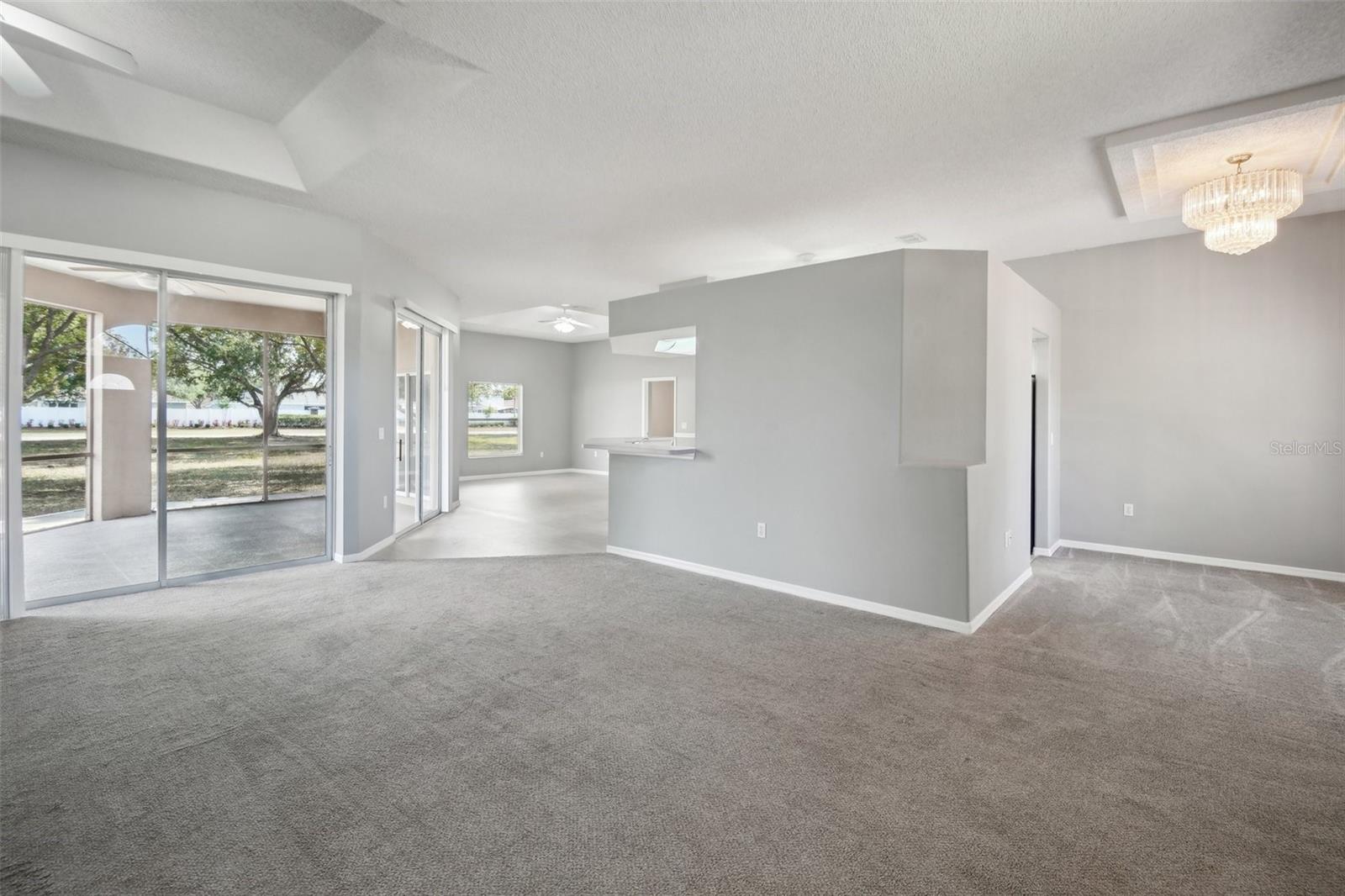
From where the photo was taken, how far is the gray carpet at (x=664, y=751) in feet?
5.52

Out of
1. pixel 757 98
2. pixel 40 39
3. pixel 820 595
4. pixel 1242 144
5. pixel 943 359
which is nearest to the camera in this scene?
pixel 40 39

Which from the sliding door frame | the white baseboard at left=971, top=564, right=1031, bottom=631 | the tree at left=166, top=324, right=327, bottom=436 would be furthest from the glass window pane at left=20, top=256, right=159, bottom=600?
the white baseboard at left=971, top=564, right=1031, bottom=631

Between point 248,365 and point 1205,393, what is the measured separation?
832 centimetres

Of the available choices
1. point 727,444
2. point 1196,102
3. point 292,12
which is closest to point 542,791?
point 727,444

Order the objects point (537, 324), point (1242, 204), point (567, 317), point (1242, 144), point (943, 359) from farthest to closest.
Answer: point (537, 324)
point (567, 317)
point (943, 359)
point (1242, 204)
point (1242, 144)

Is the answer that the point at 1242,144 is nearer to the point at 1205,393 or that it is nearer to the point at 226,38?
the point at 1205,393

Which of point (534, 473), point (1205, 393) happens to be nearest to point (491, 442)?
point (534, 473)

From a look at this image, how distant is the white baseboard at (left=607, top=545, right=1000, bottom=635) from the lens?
3.62m

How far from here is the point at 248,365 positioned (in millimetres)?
4957

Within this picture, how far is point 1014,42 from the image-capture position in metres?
2.61

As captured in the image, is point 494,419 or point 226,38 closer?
point 226,38

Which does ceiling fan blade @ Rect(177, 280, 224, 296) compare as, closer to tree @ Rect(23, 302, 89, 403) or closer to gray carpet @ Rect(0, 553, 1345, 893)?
tree @ Rect(23, 302, 89, 403)

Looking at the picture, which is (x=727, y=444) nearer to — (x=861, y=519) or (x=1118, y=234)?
(x=861, y=519)

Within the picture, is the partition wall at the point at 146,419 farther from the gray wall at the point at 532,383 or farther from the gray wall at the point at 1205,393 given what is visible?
the gray wall at the point at 1205,393
